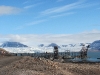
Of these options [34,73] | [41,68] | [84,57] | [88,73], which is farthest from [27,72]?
[84,57]

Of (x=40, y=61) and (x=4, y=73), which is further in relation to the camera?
(x=40, y=61)

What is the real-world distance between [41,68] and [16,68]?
384cm

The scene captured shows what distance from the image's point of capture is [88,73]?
166 ft

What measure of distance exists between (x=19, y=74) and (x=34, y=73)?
2.19 meters

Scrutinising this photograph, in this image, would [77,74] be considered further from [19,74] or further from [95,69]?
[19,74]

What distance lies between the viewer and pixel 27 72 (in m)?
43.8

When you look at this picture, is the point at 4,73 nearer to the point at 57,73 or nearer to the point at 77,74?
the point at 57,73

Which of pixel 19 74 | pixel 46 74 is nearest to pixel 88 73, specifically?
pixel 46 74

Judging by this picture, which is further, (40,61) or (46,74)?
(40,61)

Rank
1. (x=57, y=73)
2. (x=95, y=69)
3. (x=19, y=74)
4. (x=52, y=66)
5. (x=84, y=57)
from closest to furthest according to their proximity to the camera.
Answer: (x=19, y=74)
(x=57, y=73)
(x=52, y=66)
(x=95, y=69)
(x=84, y=57)

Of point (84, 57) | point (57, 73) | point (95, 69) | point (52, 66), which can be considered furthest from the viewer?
point (84, 57)

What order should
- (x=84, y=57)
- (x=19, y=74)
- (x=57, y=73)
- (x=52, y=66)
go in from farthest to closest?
1. (x=84, y=57)
2. (x=52, y=66)
3. (x=57, y=73)
4. (x=19, y=74)

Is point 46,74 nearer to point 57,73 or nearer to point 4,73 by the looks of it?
point 57,73

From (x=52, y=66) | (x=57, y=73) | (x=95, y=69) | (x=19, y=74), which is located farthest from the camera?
(x=95, y=69)
